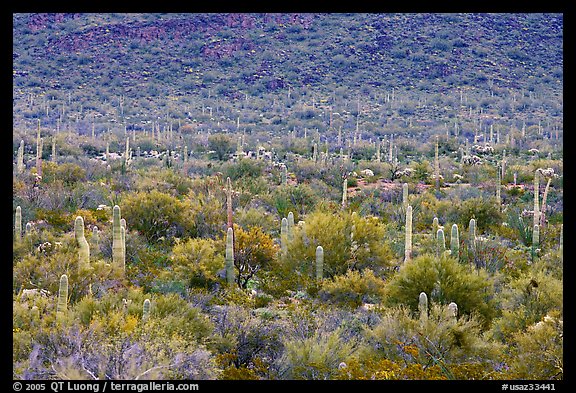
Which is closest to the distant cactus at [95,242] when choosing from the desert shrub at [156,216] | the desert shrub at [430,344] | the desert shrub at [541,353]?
the desert shrub at [156,216]

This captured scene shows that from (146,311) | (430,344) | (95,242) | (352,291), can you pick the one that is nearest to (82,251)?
(95,242)

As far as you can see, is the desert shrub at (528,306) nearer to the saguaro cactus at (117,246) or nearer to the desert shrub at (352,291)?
the desert shrub at (352,291)

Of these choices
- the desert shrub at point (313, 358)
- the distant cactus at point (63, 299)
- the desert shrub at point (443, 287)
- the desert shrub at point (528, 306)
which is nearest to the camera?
the desert shrub at point (313, 358)

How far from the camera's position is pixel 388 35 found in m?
64.6

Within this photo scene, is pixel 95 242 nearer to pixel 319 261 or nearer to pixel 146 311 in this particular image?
pixel 319 261

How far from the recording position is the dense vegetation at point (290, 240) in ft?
25.6

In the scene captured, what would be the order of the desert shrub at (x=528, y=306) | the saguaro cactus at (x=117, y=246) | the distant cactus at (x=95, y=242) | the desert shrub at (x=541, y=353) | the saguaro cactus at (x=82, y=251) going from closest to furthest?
the desert shrub at (x=541, y=353) < the desert shrub at (x=528, y=306) < the saguaro cactus at (x=82, y=251) < the saguaro cactus at (x=117, y=246) < the distant cactus at (x=95, y=242)

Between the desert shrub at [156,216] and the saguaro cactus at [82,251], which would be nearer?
the saguaro cactus at [82,251]

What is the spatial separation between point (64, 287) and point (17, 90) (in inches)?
2045

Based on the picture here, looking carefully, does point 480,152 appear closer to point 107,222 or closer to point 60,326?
point 107,222

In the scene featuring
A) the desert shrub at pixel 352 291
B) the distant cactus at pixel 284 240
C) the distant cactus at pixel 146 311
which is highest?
the distant cactus at pixel 146 311

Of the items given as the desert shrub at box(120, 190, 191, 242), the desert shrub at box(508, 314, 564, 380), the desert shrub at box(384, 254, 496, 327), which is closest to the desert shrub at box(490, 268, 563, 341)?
the desert shrub at box(384, 254, 496, 327)

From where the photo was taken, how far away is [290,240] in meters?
13.3

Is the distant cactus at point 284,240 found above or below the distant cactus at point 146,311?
below
